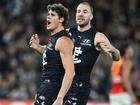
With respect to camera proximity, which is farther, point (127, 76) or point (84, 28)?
point (127, 76)

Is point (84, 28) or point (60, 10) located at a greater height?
point (60, 10)

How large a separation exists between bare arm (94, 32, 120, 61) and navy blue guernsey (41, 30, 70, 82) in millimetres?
839

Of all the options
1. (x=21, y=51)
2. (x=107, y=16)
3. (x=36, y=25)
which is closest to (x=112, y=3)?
(x=107, y=16)

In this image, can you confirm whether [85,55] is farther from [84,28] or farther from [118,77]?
[118,77]

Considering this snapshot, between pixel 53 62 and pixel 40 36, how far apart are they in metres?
9.87

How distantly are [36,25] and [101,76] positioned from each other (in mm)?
2852

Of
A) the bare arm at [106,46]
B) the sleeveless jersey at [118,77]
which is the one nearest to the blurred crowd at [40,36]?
the sleeveless jersey at [118,77]

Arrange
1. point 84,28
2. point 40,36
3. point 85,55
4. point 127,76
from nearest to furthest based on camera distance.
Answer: point 85,55 < point 84,28 < point 127,76 < point 40,36

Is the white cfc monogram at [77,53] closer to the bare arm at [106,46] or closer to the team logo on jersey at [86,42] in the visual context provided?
the team logo on jersey at [86,42]

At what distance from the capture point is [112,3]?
2084 centimetres

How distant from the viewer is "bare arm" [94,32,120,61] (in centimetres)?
966

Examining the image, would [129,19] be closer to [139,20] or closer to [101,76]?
[139,20]

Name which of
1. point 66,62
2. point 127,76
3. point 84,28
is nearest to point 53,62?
point 66,62

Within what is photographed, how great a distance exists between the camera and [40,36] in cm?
1892
